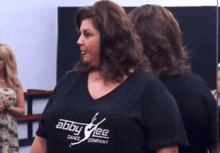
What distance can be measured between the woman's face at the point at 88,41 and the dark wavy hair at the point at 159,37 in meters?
0.16

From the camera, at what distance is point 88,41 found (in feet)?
3.09

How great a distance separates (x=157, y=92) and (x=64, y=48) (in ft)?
4.05

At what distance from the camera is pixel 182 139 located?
0.88 m

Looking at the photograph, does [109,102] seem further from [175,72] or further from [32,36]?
[32,36]

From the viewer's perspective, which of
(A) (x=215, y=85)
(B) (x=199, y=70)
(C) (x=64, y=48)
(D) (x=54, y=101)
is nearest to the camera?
(D) (x=54, y=101)

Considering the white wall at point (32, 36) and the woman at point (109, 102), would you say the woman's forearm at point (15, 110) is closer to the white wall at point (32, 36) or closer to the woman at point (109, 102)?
the white wall at point (32, 36)


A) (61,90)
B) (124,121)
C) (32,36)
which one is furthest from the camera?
(32,36)

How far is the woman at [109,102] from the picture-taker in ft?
2.87

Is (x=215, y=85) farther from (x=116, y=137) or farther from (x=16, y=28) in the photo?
(x=16, y=28)

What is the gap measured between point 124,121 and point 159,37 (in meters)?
0.31

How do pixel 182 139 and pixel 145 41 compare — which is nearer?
pixel 182 139

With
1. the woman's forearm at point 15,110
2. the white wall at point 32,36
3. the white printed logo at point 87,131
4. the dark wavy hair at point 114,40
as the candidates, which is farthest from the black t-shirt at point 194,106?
the woman's forearm at point 15,110

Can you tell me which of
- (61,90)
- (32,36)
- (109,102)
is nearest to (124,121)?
(109,102)

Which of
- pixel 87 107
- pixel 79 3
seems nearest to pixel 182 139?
pixel 87 107
